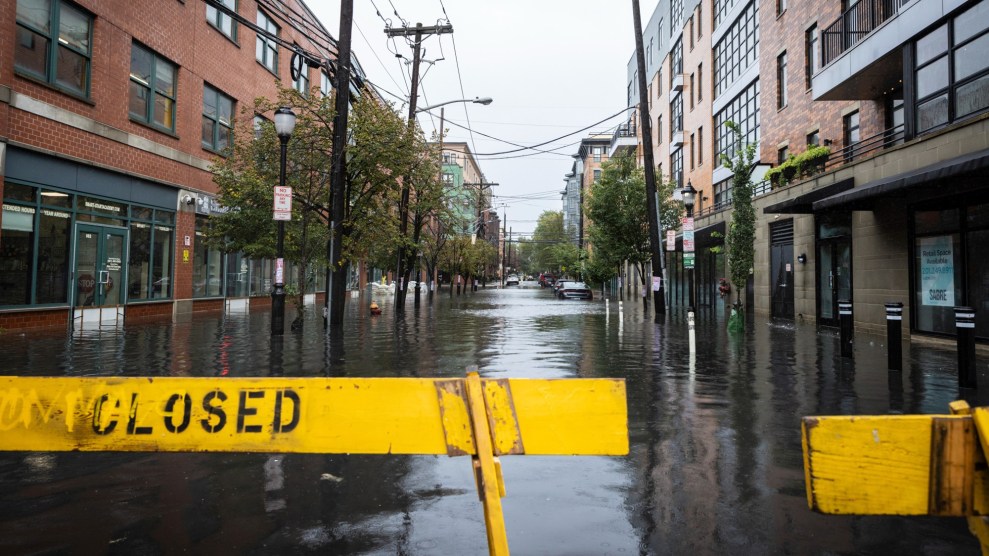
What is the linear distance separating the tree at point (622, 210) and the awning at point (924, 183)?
14.1m

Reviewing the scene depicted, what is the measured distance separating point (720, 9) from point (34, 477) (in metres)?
32.9

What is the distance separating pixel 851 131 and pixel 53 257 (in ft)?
72.9

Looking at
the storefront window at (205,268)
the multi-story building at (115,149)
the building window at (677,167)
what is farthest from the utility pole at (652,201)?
the building window at (677,167)

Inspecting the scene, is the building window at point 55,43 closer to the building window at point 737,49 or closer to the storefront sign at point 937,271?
the storefront sign at point 937,271

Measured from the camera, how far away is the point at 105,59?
51.6ft

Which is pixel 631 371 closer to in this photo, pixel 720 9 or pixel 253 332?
pixel 253 332

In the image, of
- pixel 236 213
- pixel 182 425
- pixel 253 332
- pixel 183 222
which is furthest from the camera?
pixel 183 222

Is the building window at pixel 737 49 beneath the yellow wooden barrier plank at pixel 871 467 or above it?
above

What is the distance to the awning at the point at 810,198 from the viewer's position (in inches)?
626

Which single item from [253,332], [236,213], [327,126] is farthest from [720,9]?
[253,332]

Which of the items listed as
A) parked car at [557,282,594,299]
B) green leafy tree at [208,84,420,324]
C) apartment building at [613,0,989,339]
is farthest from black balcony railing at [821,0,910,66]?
parked car at [557,282,594,299]

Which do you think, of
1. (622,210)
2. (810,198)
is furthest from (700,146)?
(810,198)

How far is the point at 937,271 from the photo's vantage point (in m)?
13.0

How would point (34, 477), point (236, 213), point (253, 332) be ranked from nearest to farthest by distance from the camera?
point (34, 477) → point (253, 332) → point (236, 213)
